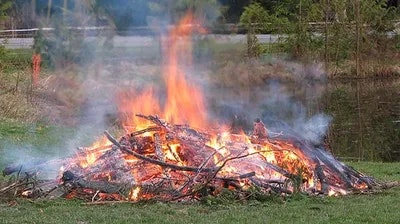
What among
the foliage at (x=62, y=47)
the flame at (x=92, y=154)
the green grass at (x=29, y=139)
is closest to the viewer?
the flame at (x=92, y=154)

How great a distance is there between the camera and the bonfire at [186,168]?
9180mm

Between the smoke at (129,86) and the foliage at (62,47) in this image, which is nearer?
the smoke at (129,86)

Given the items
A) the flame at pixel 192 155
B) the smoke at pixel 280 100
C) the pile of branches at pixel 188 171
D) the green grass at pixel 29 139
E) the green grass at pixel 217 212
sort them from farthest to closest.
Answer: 1. the smoke at pixel 280 100
2. the green grass at pixel 29 139
3. the flame at pixel 192 155
4. the pile of branches at pixel 188 171
5. the green grass at pixel 217 212

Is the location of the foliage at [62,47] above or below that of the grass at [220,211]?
above

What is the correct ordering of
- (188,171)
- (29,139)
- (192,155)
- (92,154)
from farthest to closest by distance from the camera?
(29,139) → (92,154) → (192,155) → (188,171)

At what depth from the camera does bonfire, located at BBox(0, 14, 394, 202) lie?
30.1ft

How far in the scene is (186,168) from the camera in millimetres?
9406

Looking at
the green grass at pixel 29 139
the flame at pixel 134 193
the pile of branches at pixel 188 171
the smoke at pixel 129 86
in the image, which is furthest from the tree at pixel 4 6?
the flame at pixel 134 193

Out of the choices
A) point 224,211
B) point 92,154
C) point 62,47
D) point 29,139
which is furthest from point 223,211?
point 62,47

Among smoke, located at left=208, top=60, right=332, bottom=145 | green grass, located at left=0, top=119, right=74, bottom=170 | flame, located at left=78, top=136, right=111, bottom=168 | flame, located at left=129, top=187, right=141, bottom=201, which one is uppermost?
flame, located at left=78, top=136, right=111, bottom=168

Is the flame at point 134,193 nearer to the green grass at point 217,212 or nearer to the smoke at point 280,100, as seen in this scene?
the green grass at point 217,212

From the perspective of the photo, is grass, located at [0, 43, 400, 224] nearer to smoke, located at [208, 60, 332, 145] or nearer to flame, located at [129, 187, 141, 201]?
flame, located at [129, 187, 141, 201]

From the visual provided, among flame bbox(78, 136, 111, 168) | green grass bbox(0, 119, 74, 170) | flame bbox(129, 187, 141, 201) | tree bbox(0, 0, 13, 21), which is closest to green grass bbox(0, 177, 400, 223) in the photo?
flame bbox(129, 187, 141, 201)

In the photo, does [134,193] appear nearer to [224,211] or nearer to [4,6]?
[224,211]
